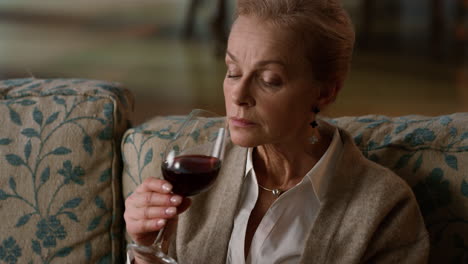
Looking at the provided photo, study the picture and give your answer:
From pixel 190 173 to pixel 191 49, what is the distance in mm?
2026

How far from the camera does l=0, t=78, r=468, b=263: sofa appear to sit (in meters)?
1.51

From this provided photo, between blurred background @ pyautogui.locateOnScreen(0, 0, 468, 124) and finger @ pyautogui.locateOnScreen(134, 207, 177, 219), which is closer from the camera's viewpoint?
finger @ pyautogui.locateOnScreen(134, 207, 177, 219)

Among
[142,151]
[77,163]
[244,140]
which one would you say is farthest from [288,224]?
[77,163]

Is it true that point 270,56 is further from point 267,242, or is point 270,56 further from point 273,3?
point 267,242

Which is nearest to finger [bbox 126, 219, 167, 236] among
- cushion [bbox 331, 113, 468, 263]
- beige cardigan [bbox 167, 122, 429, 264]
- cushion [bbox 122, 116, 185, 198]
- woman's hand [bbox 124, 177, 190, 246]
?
woman's hand [bbox 124, 177, 190, 246]

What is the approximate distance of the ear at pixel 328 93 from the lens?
129 cm

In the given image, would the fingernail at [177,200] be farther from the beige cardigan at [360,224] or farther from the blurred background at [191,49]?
the blurred background at [191,49]

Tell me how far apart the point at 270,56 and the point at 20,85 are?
0.87 meters

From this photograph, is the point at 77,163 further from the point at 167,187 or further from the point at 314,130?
the point at 314,130

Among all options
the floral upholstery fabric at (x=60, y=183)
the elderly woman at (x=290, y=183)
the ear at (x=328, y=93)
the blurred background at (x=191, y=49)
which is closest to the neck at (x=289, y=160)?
the elderly woman at (x=290, y=183)

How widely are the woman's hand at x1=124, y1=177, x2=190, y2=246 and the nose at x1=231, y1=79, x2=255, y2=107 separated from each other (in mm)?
252

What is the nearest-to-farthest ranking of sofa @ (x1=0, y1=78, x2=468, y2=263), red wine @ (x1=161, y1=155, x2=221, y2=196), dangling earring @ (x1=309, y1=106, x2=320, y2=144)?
red wine @ (x1=161, y1=155, x2=221, y2=196)
dangling earring @ (x1=309, y1=106, x2=320, y2=144)
sofa @ (x1=0, y1=78, x2=468, y2=263)

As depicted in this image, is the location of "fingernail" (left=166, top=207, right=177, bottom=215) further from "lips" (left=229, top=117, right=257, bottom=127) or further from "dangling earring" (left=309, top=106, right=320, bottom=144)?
"dangling earring" (left=309, top=106, right=320, bottom=144)

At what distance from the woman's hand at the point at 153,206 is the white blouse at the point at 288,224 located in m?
0.25
